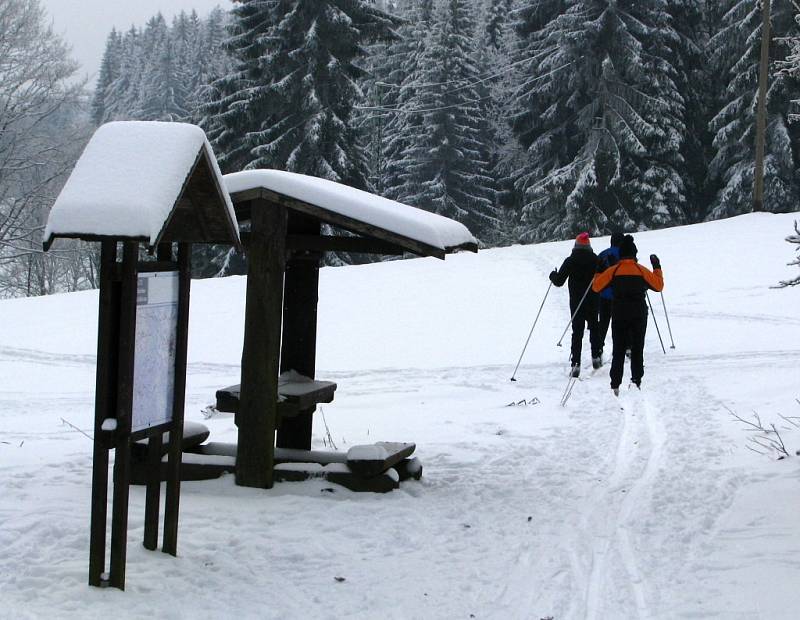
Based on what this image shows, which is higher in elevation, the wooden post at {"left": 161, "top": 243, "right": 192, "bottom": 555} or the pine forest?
the pine forest

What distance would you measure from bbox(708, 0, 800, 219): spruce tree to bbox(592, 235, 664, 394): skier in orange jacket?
25.2 metres

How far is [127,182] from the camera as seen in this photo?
4.37 meters

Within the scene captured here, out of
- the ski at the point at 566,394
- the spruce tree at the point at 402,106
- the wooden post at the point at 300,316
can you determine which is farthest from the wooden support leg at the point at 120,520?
the spruce tree at the point at 402,106

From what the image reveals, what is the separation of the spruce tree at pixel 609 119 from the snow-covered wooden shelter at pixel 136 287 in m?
29.0

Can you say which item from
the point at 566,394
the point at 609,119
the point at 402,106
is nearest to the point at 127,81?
the point at 402,106

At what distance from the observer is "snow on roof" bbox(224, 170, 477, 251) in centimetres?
644

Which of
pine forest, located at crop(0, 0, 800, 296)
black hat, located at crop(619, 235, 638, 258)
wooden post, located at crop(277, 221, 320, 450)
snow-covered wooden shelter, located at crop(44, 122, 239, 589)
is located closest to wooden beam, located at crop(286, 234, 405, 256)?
wooden post, located at crop(277, 221, 320, 450)

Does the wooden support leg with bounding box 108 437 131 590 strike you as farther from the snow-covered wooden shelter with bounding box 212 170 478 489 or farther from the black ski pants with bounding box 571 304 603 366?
the black ski pants with bounding box 571 304 603 366

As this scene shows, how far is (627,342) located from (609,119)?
24.5m

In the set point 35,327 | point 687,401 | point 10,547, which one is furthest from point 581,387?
point 35,327

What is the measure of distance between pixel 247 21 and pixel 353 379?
64.8 feet

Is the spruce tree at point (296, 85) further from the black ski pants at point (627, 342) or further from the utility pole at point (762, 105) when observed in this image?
the black ski pants at point (627, 342)

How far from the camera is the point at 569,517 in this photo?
6.45 m

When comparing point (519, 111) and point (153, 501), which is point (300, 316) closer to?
point (153, 501)
